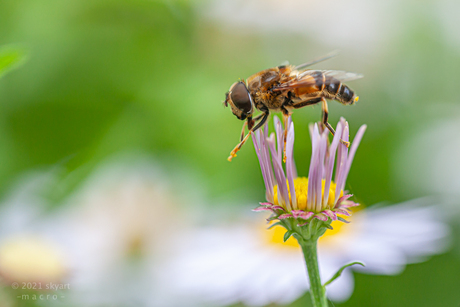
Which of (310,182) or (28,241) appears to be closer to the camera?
(310,182)

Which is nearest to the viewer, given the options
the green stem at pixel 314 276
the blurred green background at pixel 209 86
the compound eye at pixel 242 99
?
the green stem at pixel 314 276

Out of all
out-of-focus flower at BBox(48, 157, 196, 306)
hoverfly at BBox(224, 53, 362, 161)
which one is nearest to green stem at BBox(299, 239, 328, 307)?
hoverfly at BBox(224, 53, 362, 161)

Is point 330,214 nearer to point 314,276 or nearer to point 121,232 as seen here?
point 314,276

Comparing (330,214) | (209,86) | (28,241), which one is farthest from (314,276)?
(209,86)

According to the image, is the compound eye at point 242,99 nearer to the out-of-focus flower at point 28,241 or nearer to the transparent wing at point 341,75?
the transparent wing at point 341,75

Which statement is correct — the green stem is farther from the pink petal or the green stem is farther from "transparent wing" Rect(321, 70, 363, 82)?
"transparent wing" Rect(321, 70, 363, 82)

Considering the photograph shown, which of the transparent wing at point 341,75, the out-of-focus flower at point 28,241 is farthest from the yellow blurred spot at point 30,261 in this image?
the transparent wing at point 341,75
